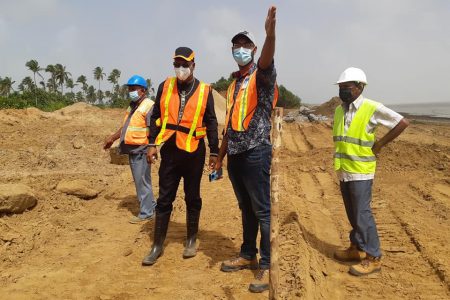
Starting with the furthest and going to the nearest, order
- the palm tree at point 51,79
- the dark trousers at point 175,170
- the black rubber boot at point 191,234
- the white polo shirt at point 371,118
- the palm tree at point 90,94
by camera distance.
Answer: the palm tree at point 90,94 < the palm tree at point 51,79 < the black rubber boot at point 191,234 < the dark trousers at point 175,170 < the white polo shirt at point 371,118

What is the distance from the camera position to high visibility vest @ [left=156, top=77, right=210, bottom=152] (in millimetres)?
3871

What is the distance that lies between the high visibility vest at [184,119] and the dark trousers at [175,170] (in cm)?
9

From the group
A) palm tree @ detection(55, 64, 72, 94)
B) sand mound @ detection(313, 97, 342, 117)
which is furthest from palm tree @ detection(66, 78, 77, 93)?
sand mound @ detection(313, 97, 342, 117)

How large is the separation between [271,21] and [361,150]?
69.5 inches

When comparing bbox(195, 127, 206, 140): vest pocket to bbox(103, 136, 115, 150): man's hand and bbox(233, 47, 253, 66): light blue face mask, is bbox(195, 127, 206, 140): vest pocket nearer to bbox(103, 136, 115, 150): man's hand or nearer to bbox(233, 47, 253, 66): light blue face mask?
bbox(233, 47, 253, 66): light blue face mask

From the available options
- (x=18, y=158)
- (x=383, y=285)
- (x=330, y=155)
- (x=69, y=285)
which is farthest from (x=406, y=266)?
(x=18, y=158)

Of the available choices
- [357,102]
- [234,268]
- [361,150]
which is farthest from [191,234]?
[357,102]

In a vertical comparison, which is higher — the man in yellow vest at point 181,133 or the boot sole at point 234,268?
the man in yellow vest at point 181,133

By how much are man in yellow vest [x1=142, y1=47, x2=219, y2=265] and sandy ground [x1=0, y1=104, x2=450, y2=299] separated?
1.74 feet

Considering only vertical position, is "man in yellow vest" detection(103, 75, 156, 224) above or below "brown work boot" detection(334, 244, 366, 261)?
above

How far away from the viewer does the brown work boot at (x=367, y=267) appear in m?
3.85

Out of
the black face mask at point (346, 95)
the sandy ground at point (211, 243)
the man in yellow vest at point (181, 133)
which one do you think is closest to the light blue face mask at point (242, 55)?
the man in yellow vest at point (181, 133)

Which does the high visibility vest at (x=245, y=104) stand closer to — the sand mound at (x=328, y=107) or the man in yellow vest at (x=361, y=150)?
the man in yellow vest at (x=361, y=150)

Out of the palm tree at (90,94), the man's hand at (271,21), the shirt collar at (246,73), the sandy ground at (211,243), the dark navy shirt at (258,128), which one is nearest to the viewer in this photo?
the man's hand at (271,21)
